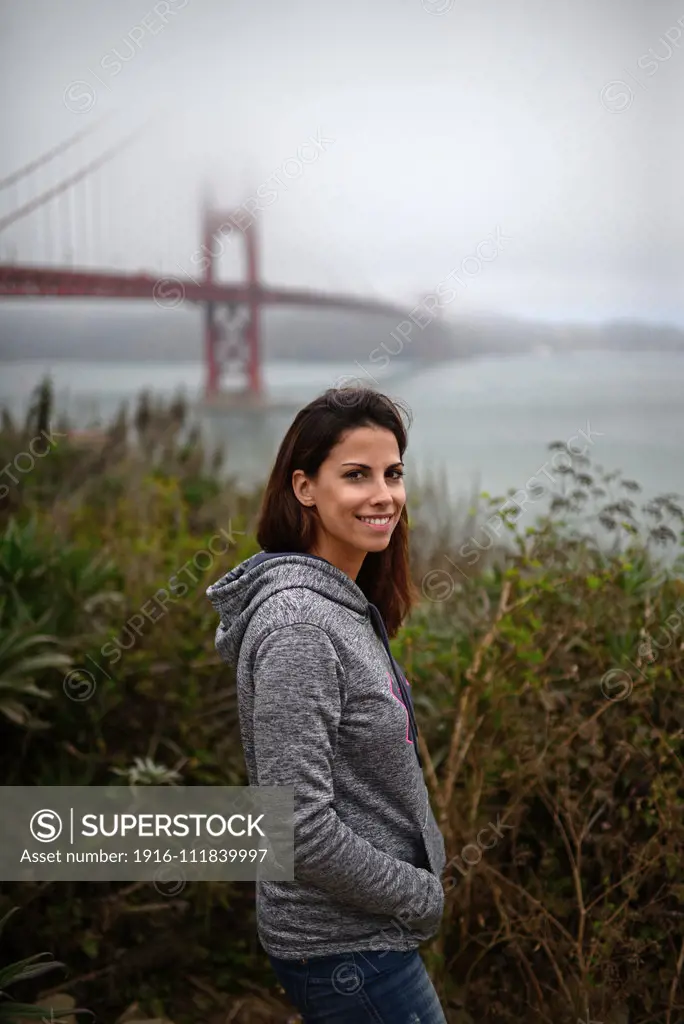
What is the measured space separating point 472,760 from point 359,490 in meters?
A: 1.05

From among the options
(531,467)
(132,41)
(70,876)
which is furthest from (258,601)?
(132,41)

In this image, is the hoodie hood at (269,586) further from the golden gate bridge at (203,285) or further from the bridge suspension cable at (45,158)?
the bridge suspension cable at (45,158)

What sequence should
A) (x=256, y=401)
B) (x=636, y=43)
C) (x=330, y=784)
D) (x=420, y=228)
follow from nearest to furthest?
(x=330, y=784)
(x=636, y=43)
(x=420, y=228)
(x=256, y=401)

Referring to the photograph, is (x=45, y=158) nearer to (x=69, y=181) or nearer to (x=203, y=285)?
(x=69, y=181)

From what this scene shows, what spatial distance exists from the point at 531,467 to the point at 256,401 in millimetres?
1192

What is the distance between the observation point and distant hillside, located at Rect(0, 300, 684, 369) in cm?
355

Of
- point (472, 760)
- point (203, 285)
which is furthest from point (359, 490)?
point (203, 285)

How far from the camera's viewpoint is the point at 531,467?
353cm

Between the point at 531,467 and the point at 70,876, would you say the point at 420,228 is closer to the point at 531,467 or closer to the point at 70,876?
the point at 531,467

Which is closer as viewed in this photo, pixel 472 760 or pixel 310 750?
pixel 310 750

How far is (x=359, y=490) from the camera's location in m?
1.19

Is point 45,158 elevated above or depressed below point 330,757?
above

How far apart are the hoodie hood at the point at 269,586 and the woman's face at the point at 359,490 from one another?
53 millimetres

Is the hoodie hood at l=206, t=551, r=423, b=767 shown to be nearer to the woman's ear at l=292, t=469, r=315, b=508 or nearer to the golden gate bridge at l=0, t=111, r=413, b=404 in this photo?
the woman's ear at l=292, t=469, r=315, b=508
